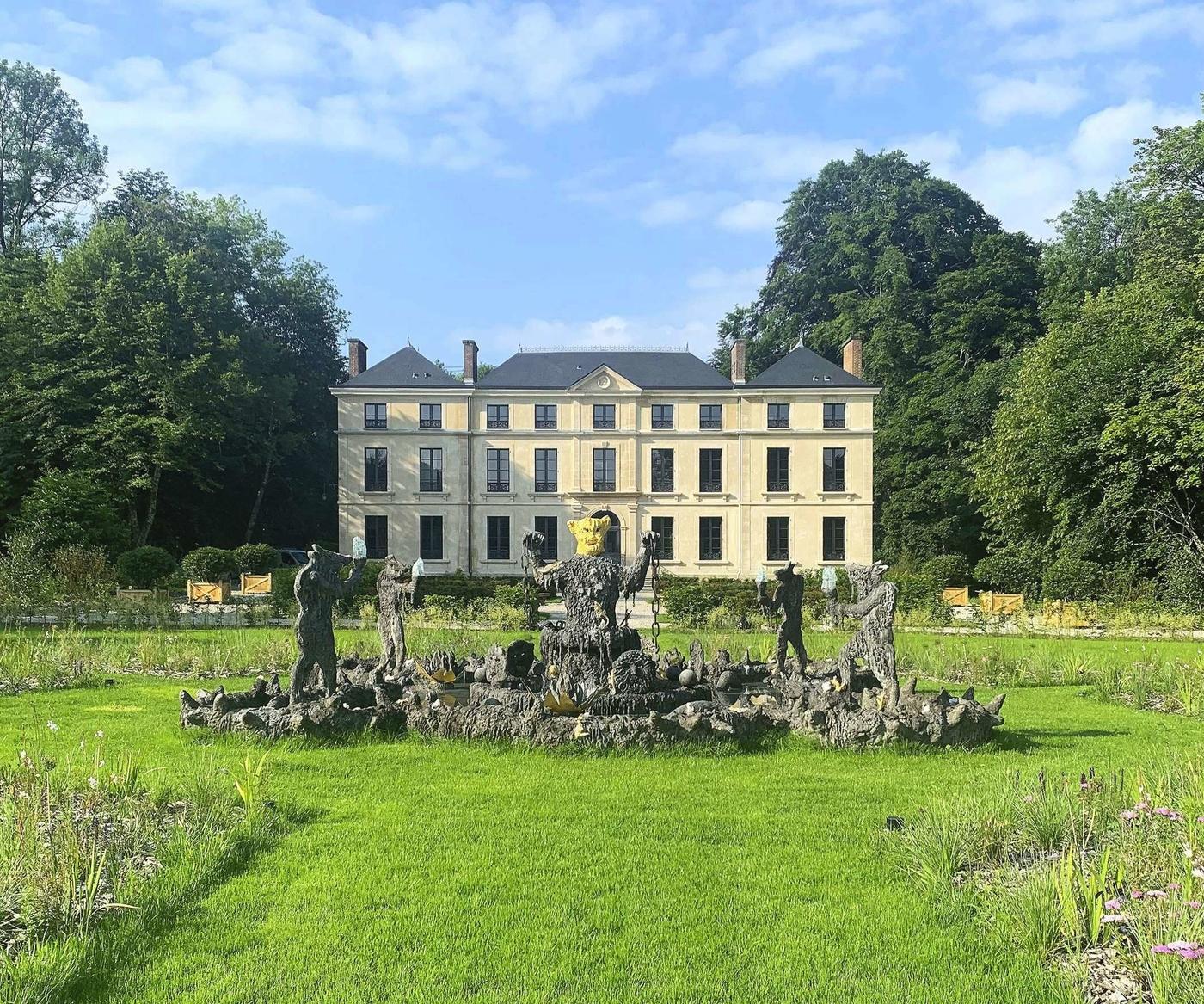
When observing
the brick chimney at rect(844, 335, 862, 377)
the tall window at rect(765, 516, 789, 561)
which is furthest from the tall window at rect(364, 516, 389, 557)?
the brick chimney at rect(844, 335, 862, 377)

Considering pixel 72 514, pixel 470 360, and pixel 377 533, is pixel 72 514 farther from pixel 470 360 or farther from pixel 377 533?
pixel 470 360

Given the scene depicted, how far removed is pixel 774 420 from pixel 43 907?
33.0 m

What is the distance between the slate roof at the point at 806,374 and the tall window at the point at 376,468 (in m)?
16.3

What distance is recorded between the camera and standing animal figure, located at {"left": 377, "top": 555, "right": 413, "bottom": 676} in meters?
11.1

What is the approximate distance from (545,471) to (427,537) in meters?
6.00

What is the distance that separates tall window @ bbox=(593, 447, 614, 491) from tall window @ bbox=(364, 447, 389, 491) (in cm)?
918

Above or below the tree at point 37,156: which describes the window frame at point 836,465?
below

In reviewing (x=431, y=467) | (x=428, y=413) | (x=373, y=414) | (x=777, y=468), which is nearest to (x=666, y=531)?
(x=777, y=468)

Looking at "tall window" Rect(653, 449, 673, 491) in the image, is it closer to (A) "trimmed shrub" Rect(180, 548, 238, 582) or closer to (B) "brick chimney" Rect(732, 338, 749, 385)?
(B) "brick chimney" Rect(732, 338, 749, 385)

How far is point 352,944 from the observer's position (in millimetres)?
4180

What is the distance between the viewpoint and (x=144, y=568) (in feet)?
80.3

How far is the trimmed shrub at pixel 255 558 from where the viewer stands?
2734 cm

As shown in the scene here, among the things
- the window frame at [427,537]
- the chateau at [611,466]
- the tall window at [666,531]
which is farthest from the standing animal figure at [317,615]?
the tall window at [666,531]

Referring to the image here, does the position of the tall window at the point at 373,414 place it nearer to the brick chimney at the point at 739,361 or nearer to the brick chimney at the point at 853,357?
the brick chimney at the point at 739,361
